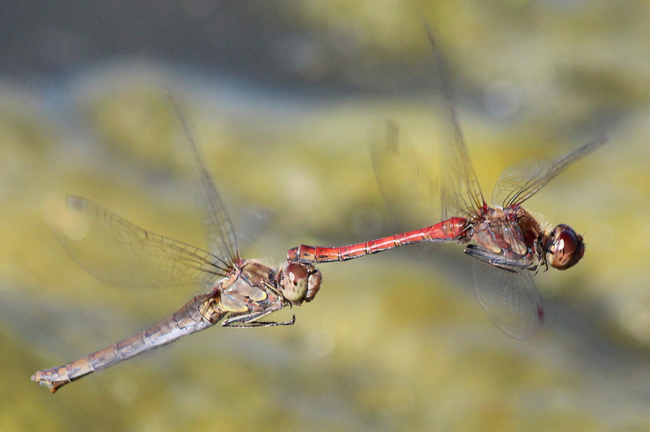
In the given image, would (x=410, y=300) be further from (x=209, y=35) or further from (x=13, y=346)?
(x=209, y=35)

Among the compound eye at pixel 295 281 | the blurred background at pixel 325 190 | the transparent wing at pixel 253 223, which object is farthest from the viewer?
the blurred background at pixel 325 190

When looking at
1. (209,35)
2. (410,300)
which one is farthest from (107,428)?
(209,35)

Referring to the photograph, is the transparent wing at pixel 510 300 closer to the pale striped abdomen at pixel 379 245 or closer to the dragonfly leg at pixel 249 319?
the pale striped abdomen at pixel 379 245

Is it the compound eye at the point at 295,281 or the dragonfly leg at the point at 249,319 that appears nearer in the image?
the compound eye at the point at 295,281

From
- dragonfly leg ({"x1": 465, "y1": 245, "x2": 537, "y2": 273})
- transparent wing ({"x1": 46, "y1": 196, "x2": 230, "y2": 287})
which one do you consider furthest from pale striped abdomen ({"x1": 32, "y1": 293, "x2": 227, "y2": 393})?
dragonfly leg ({"x1": 465, "y1": 245, "x2": 537, "y2": 273})

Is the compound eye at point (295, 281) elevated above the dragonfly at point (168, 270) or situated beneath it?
situated beneath

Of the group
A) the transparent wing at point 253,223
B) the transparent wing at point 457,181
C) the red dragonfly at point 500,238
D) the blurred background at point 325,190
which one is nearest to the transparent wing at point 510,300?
the red dragonfly at point 500,238

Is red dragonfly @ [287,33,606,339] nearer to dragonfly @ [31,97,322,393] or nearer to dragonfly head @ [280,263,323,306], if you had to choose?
dragonfly head @ [280,263,323,306]
